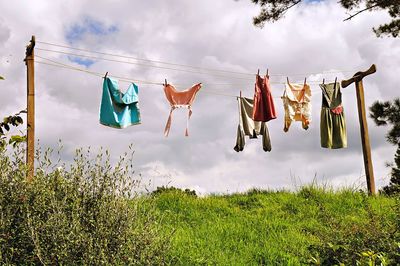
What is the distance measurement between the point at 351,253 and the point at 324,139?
304 inches

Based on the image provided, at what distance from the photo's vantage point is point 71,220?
479cm

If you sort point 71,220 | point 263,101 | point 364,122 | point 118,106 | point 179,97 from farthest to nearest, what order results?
1. point 364,122
2. point 263,101
3. point 179,97
4. point 118,106
5. point 71,220

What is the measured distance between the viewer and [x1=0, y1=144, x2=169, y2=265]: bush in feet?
14.5

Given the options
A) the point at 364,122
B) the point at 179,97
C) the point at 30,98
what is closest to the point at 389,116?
the point at 364,122

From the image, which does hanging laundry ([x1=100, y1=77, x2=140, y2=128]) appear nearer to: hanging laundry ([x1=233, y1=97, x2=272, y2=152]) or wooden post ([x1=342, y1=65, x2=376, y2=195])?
hanging laundry ([x1=233, y1=97, x2=272, y2=152])

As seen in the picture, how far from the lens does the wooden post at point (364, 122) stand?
1101 cm

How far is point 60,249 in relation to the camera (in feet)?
14.5

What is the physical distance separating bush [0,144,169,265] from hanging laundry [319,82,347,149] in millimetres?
7323

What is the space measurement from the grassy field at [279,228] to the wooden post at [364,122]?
3.40 feet

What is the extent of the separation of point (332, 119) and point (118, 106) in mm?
4826

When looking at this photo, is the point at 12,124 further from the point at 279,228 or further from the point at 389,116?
the point at 389,116

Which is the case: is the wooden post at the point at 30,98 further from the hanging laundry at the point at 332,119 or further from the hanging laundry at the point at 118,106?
the hanging laundry at the point at 332,119

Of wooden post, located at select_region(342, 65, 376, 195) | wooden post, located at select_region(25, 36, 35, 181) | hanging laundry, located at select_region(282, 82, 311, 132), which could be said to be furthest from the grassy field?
wooden post, located at select_region(25, 36, 35, 181)

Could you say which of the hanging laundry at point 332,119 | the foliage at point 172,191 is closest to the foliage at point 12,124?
the foliage at point 172,191
